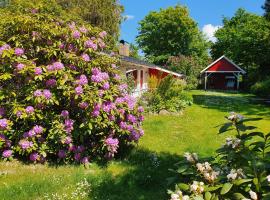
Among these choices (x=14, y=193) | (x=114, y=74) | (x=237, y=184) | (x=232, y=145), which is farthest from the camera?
(x=114, y=74)

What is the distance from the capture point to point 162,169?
25.9 ft

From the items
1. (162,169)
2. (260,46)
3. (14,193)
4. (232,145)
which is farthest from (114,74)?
(260,46)

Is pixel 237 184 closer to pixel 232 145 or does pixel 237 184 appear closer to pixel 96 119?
pixel 232 145

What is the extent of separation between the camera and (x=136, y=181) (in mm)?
7027

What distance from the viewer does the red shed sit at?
2033 inches

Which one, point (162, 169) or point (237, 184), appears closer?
point (237, 184)

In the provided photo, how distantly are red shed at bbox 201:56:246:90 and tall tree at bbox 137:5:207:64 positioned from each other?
12389mm

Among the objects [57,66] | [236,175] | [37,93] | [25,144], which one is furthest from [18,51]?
[236,175]

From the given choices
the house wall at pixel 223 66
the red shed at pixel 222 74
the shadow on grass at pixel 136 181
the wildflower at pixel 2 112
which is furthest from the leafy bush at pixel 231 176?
the house wall at pixel 223 66

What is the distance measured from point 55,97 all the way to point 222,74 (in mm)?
49841

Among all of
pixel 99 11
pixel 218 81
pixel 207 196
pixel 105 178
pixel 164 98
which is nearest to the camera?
pixel 207 196

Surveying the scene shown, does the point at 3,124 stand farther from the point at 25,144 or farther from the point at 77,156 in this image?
the point at 77,156

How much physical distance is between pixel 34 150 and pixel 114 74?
2749mm

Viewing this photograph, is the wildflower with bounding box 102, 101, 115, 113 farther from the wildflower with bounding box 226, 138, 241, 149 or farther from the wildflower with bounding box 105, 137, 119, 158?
the wildflower with bounding box 226, 138, 241, 149
